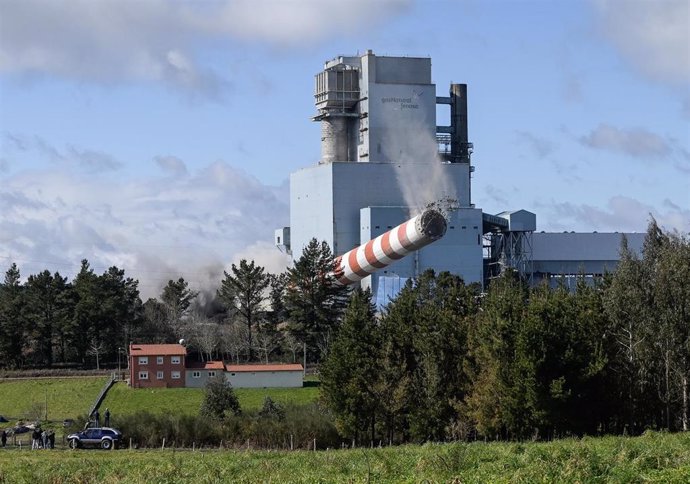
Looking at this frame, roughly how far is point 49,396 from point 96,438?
27.8m

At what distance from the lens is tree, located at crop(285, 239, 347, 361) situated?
92.9 m

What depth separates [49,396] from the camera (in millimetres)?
82062

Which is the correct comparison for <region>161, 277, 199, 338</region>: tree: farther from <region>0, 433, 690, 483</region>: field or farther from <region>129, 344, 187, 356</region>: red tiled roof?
<region>0, 433, 690, 483</region>: field

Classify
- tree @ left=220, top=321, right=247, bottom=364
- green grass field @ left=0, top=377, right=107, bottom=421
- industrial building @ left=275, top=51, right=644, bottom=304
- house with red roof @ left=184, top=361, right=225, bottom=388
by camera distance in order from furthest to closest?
industrial building @ left=275, top=51, right=644, bottom=304, tree @ left=220, top=321, right=247, bottom=364, house with red roof @ left=184, top=361, right=225, bottom=388, green grass field @ left=0, top=377, right=107, bottom=421

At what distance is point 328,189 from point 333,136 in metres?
6.82

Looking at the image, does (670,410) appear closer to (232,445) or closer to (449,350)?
(449,350)

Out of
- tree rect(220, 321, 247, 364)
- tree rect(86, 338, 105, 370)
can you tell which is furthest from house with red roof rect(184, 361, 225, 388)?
tree rect(86, 338, 105, 370)

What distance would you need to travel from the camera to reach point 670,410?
55.6 metres

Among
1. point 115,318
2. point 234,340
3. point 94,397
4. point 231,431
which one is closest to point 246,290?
point 234,340

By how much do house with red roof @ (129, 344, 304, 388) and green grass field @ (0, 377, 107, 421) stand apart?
2984 millimetres

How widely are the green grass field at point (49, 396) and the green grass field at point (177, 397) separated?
→ 4.99 feet

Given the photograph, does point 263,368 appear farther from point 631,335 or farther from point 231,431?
point 631,335

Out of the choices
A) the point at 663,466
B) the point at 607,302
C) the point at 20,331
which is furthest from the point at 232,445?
the point at 20,331

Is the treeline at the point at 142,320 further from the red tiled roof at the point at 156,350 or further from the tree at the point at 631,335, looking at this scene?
the tree at the point at 631,335
